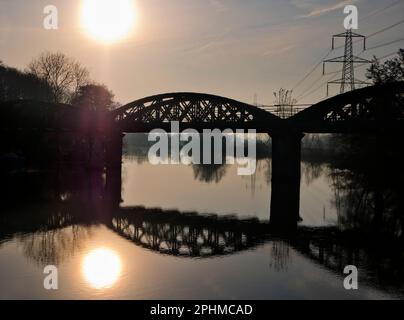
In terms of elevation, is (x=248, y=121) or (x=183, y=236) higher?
(x=248, y=121)

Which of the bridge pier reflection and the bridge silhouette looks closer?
the bridge silhouette

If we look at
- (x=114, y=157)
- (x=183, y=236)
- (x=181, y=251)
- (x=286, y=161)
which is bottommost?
(x=181, y=251)

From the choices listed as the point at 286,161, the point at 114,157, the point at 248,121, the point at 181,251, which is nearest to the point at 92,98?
the point at 114,157

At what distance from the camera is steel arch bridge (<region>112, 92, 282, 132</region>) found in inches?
2766

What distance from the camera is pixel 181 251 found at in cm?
2989

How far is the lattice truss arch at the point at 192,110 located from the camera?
72.0m

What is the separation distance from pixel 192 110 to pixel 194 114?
2.75ft

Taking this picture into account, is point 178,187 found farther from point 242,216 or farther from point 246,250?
point 246,250

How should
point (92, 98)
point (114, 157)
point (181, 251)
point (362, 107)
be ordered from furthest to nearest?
point (92, 98) → point (114, 157) → point (362, 107) → point (181, 251)

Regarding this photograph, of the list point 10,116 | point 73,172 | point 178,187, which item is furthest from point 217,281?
point 10,116

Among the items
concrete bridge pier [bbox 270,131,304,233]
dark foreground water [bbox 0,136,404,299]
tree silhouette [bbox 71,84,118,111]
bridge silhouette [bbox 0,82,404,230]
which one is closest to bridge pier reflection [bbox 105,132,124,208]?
bridge silhouette [bbox 0,82,404,230]

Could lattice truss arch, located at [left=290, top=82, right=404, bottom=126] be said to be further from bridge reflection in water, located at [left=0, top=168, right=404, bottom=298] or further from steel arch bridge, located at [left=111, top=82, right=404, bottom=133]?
bridge reflection in water, located at [left=0, top=168, right=404, bottom=298]

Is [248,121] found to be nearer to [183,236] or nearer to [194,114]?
[194,114]

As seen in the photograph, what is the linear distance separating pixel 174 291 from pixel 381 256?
1332 cm
